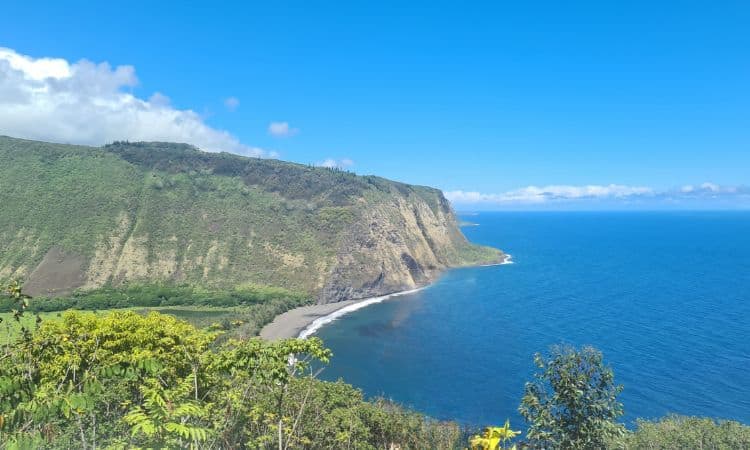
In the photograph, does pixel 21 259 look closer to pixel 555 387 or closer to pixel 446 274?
pixel 446 274

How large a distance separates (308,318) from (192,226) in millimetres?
64411

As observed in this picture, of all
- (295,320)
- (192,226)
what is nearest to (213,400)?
(295,320)

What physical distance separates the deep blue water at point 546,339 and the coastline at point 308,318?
13.9ft

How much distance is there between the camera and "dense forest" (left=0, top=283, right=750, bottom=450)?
9023 millimetres

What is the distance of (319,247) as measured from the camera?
505 feet

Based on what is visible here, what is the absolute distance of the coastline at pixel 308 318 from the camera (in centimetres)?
10351

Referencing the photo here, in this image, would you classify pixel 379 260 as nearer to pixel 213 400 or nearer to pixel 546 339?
pixel 546 339

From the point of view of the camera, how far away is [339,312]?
12719 cm

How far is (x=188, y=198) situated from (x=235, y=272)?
A: 143 ft

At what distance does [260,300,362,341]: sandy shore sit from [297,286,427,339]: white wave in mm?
1310

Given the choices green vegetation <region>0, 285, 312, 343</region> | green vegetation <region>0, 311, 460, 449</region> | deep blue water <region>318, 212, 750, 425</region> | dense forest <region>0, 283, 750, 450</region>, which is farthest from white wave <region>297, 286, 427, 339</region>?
dense forest <region>0, 283, 750, 450</region>

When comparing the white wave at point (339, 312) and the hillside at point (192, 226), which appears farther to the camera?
the hillside at point (192, 226)

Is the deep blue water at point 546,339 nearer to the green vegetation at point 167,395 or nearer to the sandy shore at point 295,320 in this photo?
the sandy shore at point 295,320

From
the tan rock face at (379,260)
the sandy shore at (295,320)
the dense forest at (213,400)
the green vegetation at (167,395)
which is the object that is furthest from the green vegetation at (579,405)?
the tan rock face at (379,260)
